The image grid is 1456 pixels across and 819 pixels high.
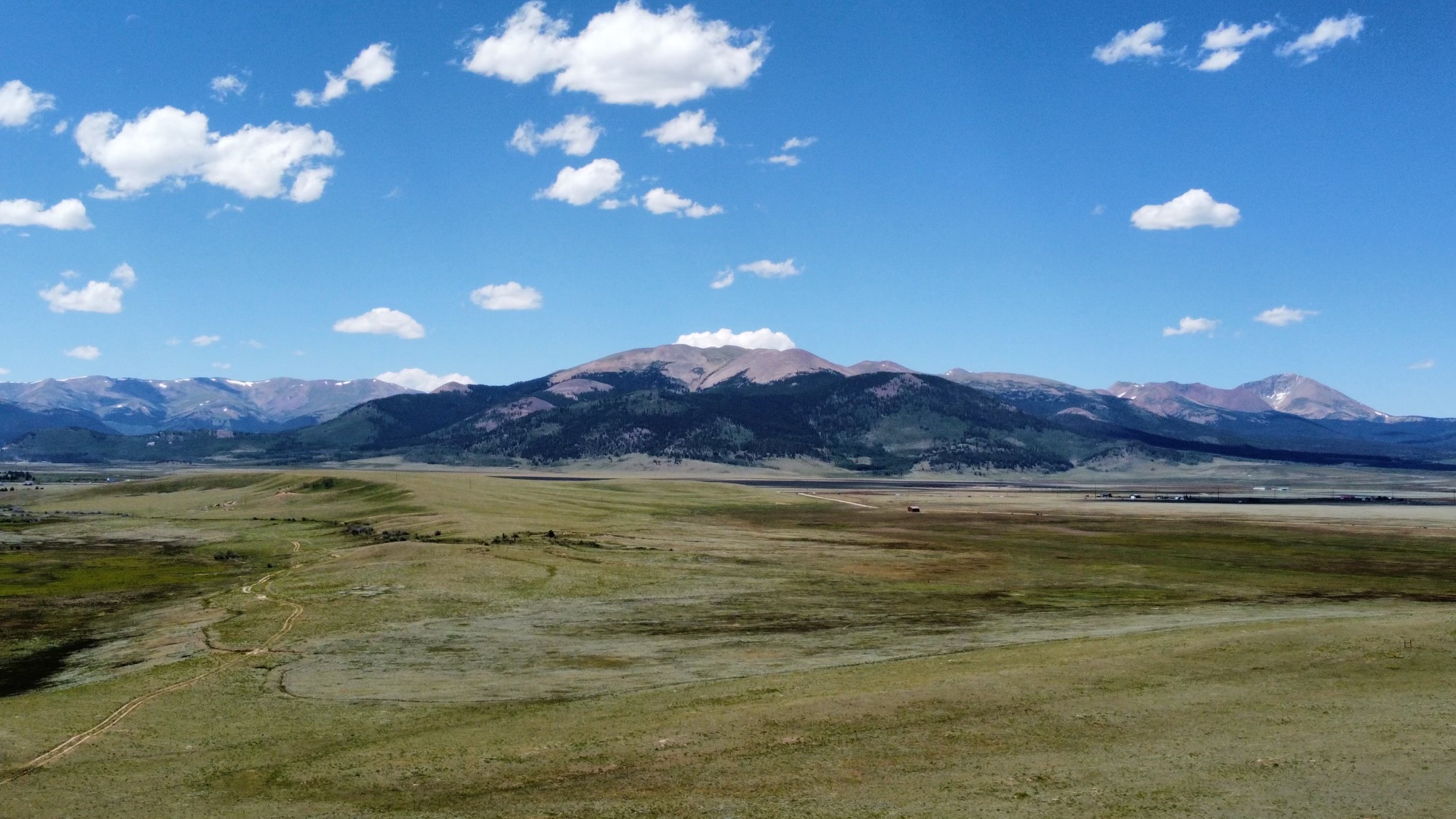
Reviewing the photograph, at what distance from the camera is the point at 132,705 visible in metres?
37.9

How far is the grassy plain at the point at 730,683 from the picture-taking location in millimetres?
25906

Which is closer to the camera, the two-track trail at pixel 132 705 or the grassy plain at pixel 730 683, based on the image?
the grassy plain at pixel 730 683

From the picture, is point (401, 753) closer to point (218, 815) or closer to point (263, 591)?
point (218, 815)

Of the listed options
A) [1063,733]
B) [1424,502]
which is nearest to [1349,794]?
[1063,733]

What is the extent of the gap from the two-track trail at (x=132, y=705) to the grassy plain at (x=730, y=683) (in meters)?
0.35

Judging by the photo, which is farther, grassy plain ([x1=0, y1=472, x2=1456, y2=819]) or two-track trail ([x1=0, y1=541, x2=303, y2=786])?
two-track trail ([x1=0, y1=541, x2=303, y2=786])

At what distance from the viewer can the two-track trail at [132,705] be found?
30109 millimetres

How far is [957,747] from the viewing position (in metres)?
28.9

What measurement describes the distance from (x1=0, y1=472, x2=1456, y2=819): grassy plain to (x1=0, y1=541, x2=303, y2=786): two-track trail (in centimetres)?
35

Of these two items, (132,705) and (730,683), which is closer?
(132,705)

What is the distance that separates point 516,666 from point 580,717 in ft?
38.8

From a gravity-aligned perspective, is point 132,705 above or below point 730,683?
below

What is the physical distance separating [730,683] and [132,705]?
21.6 m

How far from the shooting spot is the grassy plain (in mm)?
25906
